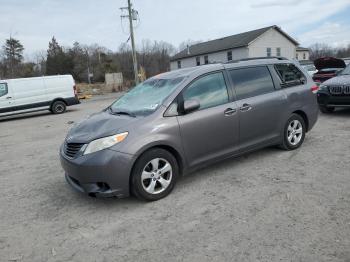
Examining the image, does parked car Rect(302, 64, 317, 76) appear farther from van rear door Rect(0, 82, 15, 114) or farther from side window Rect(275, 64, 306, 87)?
van rear door Rect(0, 82, 15, 114)

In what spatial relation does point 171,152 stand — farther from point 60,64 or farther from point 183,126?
point 60,64

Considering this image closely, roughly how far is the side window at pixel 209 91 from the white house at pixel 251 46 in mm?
38859

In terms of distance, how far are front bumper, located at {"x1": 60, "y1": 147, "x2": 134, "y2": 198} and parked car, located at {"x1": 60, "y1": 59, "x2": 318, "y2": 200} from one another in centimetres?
1

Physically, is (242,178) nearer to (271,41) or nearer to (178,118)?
(178,118)

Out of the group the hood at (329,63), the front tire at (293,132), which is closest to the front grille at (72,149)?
the front tire at (293,132)

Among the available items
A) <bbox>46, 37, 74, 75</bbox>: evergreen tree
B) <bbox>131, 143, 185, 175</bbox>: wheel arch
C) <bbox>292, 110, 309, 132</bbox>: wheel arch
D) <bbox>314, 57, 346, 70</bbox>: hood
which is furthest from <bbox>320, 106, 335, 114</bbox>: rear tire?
<bbox>46, 37, 74, 75</bbox>: evergreen tree

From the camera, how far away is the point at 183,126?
4.48 meters

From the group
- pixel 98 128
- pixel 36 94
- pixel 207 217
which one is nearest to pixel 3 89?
pixel 36 94

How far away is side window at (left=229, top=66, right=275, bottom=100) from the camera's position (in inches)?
204

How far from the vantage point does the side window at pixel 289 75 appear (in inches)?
231

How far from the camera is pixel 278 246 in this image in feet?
10.1

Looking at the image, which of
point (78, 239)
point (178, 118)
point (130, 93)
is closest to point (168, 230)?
point (78, 239)

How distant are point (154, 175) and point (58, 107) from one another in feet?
45.0

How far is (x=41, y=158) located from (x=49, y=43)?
67580 millimetres
